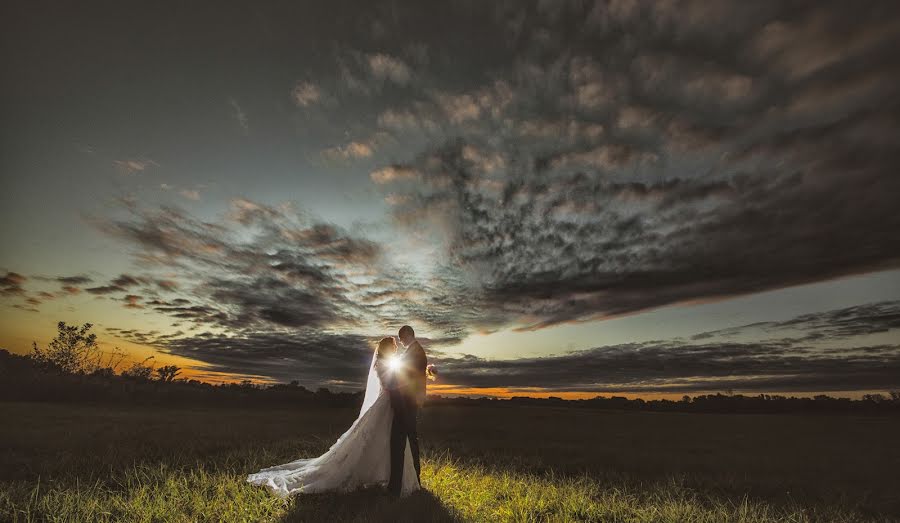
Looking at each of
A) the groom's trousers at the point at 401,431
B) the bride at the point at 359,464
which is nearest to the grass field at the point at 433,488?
the bride at the point at 359,464

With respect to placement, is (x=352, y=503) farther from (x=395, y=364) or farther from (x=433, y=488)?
(x=395, y=364)

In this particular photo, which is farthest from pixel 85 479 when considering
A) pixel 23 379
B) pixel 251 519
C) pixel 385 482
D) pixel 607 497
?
pixel 23 379

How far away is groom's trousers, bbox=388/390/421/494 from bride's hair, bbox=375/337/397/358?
963mm

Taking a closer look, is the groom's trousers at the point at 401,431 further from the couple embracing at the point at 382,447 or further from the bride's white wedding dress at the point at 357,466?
the bride's white wedding dress at the point at 357,466

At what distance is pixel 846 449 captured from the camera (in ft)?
77.6

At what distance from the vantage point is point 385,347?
9539 mm

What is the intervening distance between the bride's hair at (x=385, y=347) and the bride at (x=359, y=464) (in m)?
0.05

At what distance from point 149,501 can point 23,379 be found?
146 ft

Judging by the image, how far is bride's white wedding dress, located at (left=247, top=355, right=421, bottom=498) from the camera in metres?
8.23

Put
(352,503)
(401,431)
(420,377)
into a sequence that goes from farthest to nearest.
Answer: (420,377), (401,431), (352,503)

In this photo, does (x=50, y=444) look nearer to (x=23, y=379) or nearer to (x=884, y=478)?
(x=884, y=478)

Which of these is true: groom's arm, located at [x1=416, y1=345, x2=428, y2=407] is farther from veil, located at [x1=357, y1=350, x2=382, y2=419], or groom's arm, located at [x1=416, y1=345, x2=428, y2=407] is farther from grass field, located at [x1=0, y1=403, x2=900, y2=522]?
grass field, located at [x1=0, y1=403, x2=900, y2=522]

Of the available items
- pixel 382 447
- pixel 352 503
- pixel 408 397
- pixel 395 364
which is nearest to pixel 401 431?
pixel 382 447

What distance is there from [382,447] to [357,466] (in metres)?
0.62
